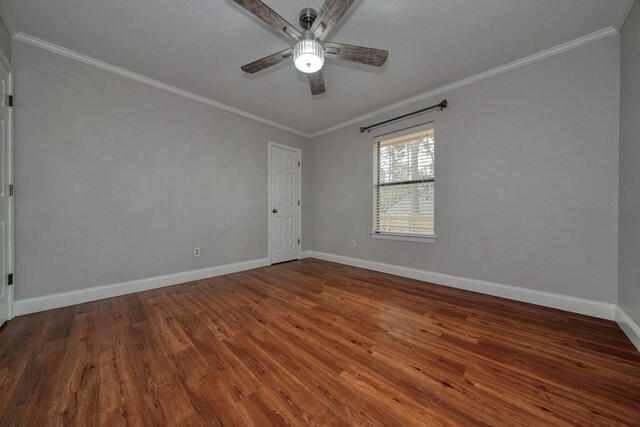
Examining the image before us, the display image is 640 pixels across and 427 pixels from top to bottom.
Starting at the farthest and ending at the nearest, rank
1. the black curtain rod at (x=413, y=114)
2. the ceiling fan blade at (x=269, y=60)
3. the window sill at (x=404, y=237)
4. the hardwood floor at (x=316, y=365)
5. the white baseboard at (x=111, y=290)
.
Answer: the window sill at (x=404, y=237) < the black curtain rod at (x=413, y=114) < the white baseboard at (x=111, y=290) < the ceiling fan blade at (x=269, y=60) < the hardwood floor at (x=316, y=365)

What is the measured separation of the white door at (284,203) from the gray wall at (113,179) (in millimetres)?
609

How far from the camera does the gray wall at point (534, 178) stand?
207 cm

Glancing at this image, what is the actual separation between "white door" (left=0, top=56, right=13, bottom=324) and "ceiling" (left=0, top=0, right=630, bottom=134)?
1.91 ft

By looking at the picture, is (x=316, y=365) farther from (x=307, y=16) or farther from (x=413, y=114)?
(x=413, y=114)

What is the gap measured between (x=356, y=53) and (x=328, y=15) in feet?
1.28

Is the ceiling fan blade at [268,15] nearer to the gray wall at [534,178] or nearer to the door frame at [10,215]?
the gray wall at [534,178]

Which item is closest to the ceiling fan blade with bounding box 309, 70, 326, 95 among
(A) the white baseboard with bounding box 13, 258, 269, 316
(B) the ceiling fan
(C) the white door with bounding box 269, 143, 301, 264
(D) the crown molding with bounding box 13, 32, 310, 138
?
(B) the ceiling fan

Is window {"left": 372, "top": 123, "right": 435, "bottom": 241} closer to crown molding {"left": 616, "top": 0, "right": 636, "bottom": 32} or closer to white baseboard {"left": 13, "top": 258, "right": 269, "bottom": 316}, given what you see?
crown molding {"left": 616, "top": 0, "right": 636, "bottom": 32}

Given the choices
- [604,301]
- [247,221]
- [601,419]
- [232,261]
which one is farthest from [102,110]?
[604,301]

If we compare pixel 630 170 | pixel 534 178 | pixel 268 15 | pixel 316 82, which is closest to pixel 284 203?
pixel 316 82

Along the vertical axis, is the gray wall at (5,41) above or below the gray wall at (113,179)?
above

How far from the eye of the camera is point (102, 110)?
255cm

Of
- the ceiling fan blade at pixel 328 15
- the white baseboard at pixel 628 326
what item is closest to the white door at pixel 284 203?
the ceiling fan blade at pixel 328 15

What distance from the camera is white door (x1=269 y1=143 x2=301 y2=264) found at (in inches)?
164
